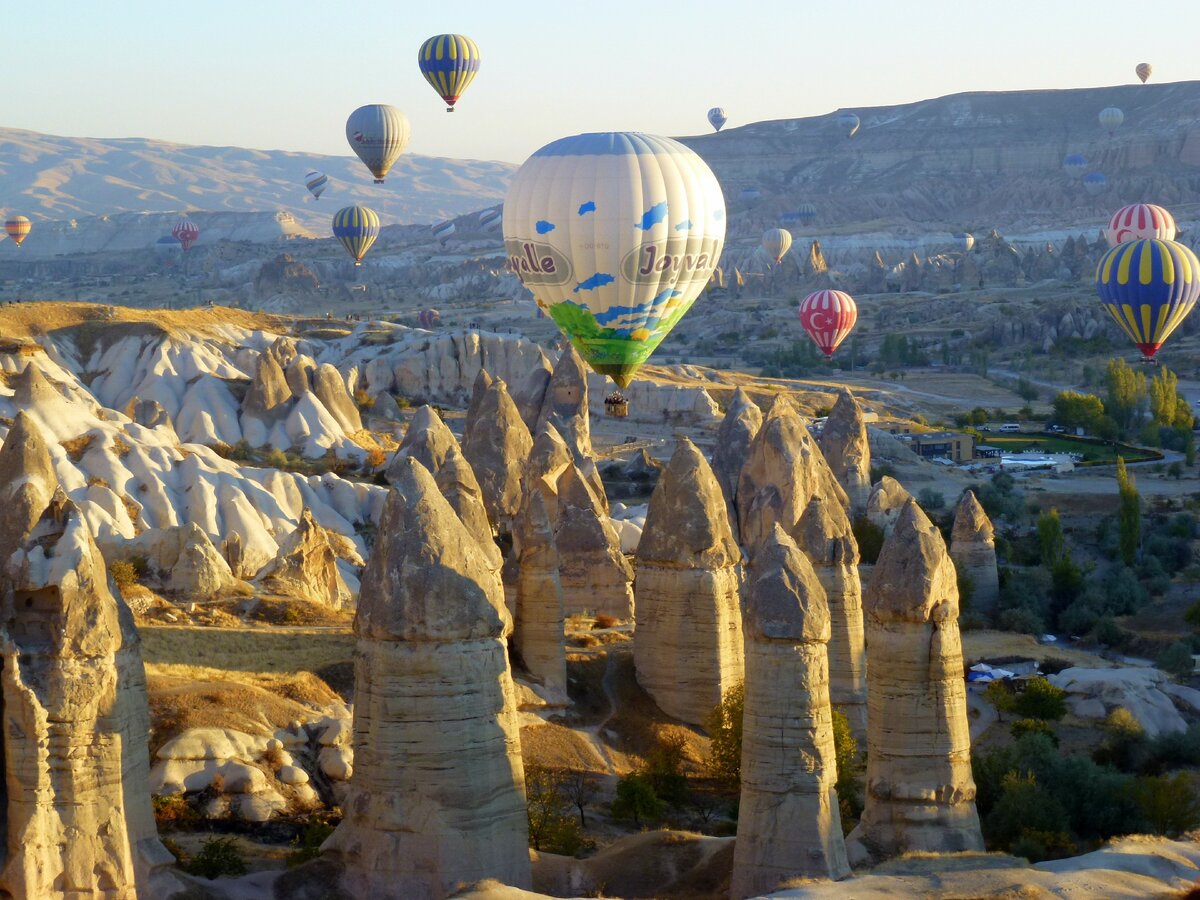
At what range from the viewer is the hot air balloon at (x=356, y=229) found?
9531 cm

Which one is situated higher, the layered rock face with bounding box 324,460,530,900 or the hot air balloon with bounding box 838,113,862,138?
the hot air balloon with bounding box 838,113,862,138

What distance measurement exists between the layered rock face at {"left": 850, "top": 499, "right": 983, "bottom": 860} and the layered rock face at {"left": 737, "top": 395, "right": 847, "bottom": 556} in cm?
1108

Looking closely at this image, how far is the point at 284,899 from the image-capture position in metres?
15.4

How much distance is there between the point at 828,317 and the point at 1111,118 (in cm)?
10646

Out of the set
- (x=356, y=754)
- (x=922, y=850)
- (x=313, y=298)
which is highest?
(x=313, y=298)

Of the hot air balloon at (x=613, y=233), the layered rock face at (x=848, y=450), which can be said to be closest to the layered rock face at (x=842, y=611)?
the hot air balloon at (x=613, y=233)

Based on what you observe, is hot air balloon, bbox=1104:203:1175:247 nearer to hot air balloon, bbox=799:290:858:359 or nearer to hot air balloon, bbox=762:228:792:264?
hot air balloon, bbox=799:290:858:359

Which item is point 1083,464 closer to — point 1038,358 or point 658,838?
point 1038,358

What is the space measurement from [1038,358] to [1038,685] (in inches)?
2551

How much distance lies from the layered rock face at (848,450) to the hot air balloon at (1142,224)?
52.2 meters

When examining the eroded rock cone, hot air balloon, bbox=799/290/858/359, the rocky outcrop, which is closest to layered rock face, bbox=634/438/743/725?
the rocky outcrop

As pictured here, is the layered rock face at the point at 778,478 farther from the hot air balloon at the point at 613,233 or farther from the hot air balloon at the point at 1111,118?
the hot air balloon at the point at 1111,118

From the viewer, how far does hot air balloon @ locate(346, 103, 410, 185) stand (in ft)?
283

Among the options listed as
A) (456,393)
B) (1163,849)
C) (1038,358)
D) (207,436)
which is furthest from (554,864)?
(1038,358)
